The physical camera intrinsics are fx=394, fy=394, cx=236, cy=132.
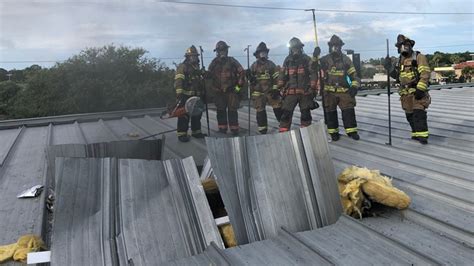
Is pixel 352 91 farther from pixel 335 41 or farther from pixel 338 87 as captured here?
pixel 335 41

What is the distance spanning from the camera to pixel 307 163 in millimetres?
2543

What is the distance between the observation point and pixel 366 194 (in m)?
2.72

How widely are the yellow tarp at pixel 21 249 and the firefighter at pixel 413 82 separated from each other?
14.3 ft

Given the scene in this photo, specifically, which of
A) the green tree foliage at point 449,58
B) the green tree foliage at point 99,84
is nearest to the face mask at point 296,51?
the green tree foliage at point 99,84

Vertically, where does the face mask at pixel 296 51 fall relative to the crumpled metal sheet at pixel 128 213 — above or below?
above

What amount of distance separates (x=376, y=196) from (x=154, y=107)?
7.35 meters

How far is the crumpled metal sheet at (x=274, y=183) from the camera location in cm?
229

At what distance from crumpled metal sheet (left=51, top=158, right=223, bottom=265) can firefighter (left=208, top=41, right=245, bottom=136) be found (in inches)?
154

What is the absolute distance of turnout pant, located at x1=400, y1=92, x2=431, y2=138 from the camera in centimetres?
490

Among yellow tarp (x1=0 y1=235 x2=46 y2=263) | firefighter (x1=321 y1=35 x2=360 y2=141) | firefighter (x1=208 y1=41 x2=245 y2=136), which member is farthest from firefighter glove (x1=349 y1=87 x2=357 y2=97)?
yellow tarp (x1=0 y1=235 x2=46 y2=263)

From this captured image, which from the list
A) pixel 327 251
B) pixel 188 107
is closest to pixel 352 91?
pixel 188 107

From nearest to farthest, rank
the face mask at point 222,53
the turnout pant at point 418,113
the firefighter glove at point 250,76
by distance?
the turnout pant at point 418,113 < the face mask at point 222,53 < the firefighter glove at point 250,76

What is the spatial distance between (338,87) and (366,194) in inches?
123

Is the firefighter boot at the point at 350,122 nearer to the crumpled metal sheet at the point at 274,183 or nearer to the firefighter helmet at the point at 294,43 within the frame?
the firefighter helmet at the point at 294,43
